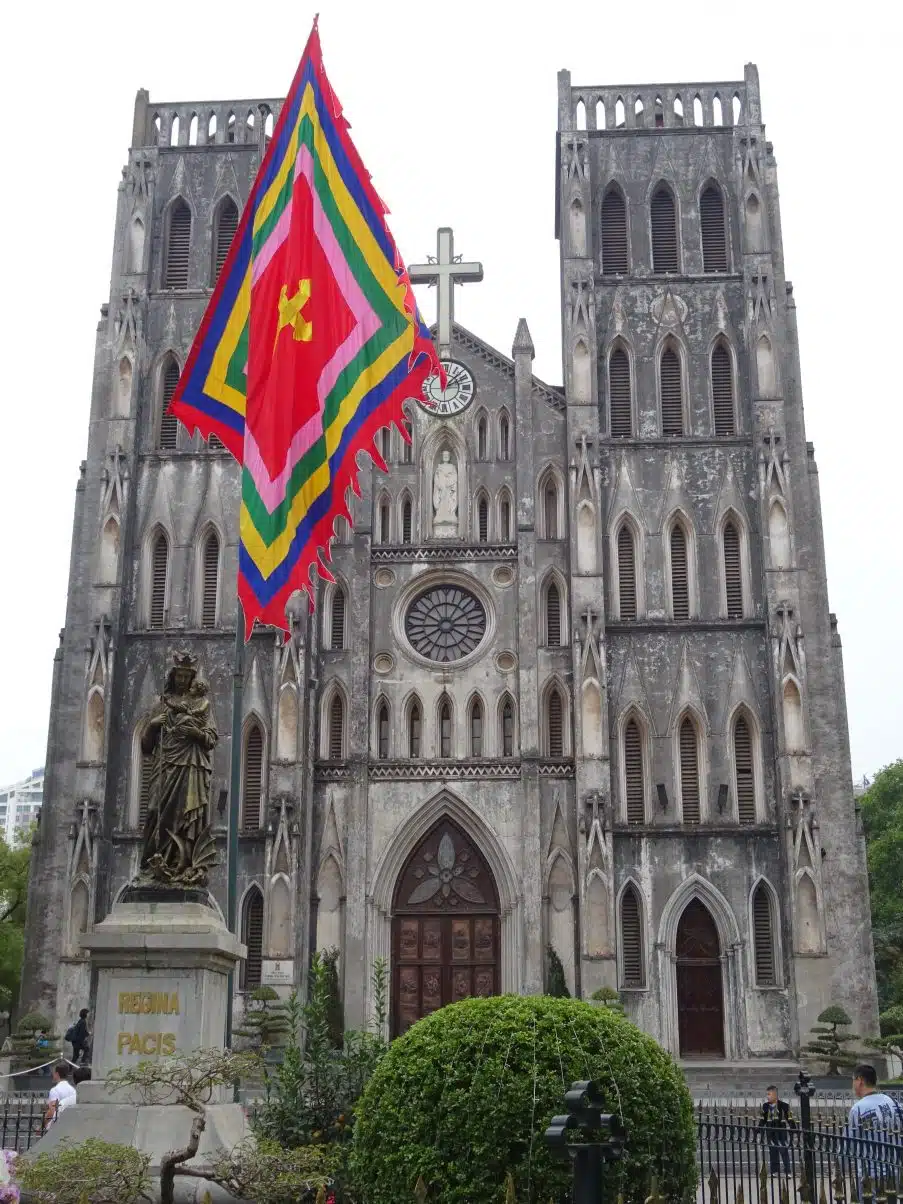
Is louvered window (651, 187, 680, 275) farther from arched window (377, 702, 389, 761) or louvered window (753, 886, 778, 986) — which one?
louvered window (753, 886, 778, 986)

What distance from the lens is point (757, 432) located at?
1373 inches

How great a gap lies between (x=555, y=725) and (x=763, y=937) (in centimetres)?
664

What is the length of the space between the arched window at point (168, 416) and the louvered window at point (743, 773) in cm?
1544

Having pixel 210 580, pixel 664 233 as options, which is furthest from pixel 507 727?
pixel 664 233

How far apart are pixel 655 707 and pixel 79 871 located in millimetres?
13526

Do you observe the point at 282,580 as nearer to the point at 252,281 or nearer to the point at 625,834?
the point at 252,281

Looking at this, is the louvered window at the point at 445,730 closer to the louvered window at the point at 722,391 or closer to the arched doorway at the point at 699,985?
the arched doorway at the point at 699,985

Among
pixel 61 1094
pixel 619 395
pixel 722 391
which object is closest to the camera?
pixel 61 1094

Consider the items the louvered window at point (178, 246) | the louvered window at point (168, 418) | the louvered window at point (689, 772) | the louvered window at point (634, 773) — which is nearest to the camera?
the louvered window at point (689, 772)

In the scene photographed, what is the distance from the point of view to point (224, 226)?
38.5 m

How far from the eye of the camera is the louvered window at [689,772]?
109ft

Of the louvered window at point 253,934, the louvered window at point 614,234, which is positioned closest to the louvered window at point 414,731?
the louvered window at point 253,934

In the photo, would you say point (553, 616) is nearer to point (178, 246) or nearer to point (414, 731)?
point (414, 731)

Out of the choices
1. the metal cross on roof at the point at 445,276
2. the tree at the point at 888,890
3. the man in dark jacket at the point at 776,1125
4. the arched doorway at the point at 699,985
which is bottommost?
the man in dark jacket at the point at 776,1125
